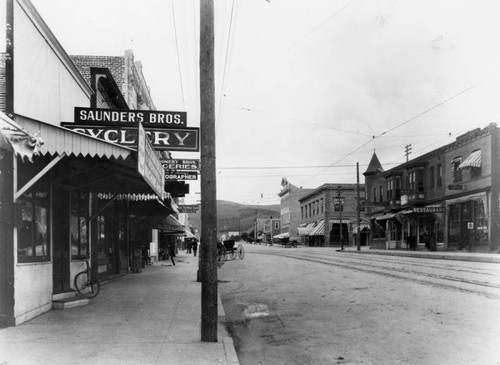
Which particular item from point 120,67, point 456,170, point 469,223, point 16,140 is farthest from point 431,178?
point 16,140

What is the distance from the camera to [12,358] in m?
5.99

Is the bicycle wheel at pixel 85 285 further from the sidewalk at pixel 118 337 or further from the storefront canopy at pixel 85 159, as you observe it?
the storefront canopy at pixel 85 159

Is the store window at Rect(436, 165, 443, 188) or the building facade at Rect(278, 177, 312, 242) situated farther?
the building facade at Rect(278, 177, 312, 242)

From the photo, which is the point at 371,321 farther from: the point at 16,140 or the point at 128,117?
the point at 128,117

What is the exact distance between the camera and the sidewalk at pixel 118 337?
613 centimetres

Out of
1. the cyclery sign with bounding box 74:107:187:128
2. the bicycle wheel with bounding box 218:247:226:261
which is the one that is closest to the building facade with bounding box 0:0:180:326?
the cyclery sign with bounding box 74:107:187:128

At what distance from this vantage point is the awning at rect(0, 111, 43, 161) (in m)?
5.62

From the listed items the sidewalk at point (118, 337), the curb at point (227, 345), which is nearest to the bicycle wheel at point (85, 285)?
the sidewalk at point (118, 337)

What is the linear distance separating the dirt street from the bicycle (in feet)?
10.6

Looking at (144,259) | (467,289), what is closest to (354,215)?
(144,259)

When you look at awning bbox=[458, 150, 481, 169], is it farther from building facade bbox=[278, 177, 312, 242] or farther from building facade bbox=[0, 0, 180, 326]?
building facade bbox=[278, 177, 312, 242]

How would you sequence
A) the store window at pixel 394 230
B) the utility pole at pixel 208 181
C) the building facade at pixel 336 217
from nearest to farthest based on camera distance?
1. the utility pole at pixel 208 181
2. the store window at pixel 394 230
3. the building facade at pixel 336 217

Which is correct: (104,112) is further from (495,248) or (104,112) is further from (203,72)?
(495,248)

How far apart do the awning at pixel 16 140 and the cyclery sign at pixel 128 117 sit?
5.65 m
